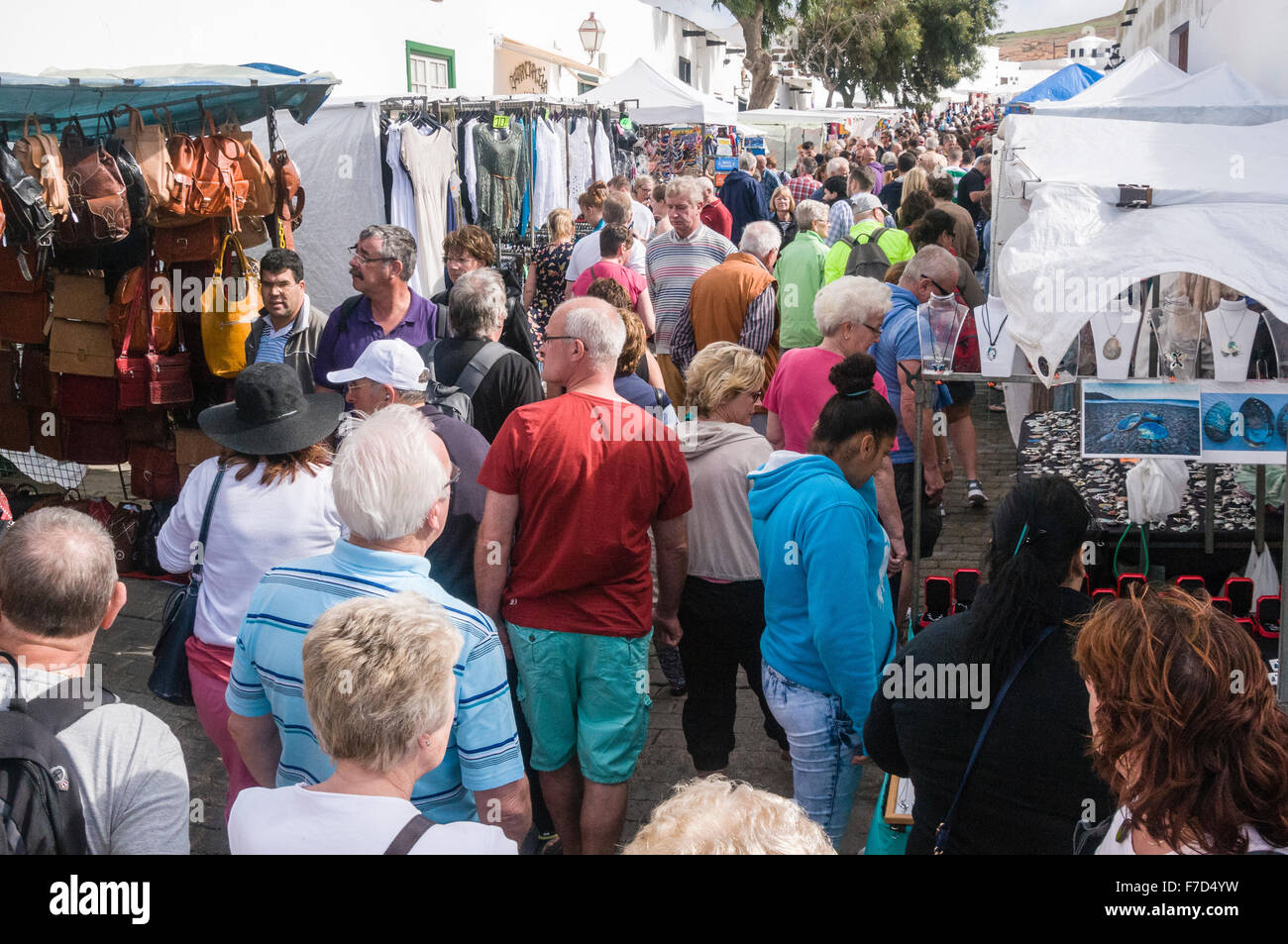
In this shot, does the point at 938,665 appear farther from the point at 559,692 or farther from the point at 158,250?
the point at 158,250

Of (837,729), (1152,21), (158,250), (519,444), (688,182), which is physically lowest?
(837,729)

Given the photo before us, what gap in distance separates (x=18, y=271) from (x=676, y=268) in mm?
3838

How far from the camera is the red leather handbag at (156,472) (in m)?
6.54

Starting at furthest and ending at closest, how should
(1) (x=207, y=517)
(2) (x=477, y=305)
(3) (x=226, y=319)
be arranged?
(3) (x=226, y=319) → (2) (x=477, y=305) → (1) (x=207, y=517)

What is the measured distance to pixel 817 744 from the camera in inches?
136

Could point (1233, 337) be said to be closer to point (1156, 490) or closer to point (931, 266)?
point (1156, 490)

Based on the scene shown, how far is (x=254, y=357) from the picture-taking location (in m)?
5.95

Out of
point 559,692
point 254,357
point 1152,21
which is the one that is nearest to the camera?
point 559,692

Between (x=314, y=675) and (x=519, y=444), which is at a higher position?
(x=519, y=444)

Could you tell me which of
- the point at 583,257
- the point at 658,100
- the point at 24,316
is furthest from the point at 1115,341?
the point at 658,100

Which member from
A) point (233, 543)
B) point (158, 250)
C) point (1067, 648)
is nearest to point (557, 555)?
point (233, 543)

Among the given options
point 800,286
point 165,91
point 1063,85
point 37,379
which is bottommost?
point 37,379

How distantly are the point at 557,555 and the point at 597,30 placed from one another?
719 inches

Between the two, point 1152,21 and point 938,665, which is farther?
point 1152,21
